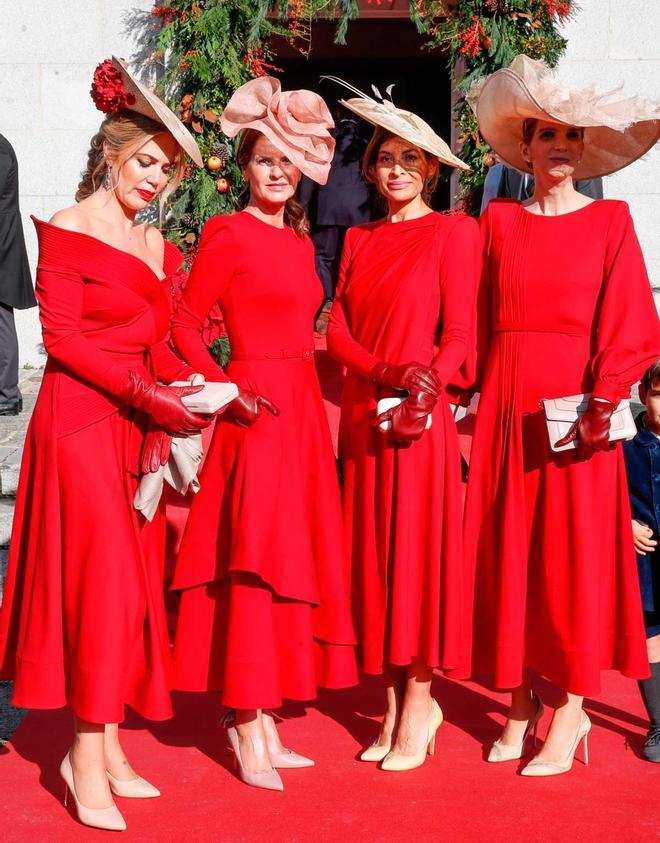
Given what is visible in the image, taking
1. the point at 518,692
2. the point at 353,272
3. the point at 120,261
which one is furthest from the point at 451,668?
the point at 120,261

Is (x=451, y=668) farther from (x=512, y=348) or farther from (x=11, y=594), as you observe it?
(x=11, y=594)

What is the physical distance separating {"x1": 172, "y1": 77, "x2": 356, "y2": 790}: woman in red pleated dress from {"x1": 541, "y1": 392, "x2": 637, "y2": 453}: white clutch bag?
2.34 ft

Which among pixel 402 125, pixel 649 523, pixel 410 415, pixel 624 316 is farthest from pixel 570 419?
pixel 402 125

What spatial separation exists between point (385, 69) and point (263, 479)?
889 centimetres

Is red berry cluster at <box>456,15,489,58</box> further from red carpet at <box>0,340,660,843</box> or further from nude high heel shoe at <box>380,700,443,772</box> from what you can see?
nude high heel shoe at <box>380,700,443,772</box>

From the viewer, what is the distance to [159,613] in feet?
11.0

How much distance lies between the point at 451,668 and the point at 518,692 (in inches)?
11.9

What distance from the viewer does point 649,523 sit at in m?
3.70

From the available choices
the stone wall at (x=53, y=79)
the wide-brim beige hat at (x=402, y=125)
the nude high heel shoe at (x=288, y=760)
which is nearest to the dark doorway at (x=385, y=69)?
the stone wall at (x=53, y=79)

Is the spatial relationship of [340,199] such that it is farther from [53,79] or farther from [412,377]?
[412,377]

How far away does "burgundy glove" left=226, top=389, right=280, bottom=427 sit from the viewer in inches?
131

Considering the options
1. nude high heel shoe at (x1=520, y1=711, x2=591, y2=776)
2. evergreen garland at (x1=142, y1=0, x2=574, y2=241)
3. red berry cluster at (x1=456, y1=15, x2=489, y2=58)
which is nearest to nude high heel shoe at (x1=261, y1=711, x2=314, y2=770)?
nude high heel shoe at (x1=520, y1=711, x2=591, y2=776)

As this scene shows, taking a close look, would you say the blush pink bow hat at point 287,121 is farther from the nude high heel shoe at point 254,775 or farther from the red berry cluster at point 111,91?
the nude high heel shoe at point 254,775

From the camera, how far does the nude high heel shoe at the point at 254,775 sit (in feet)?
11.2
